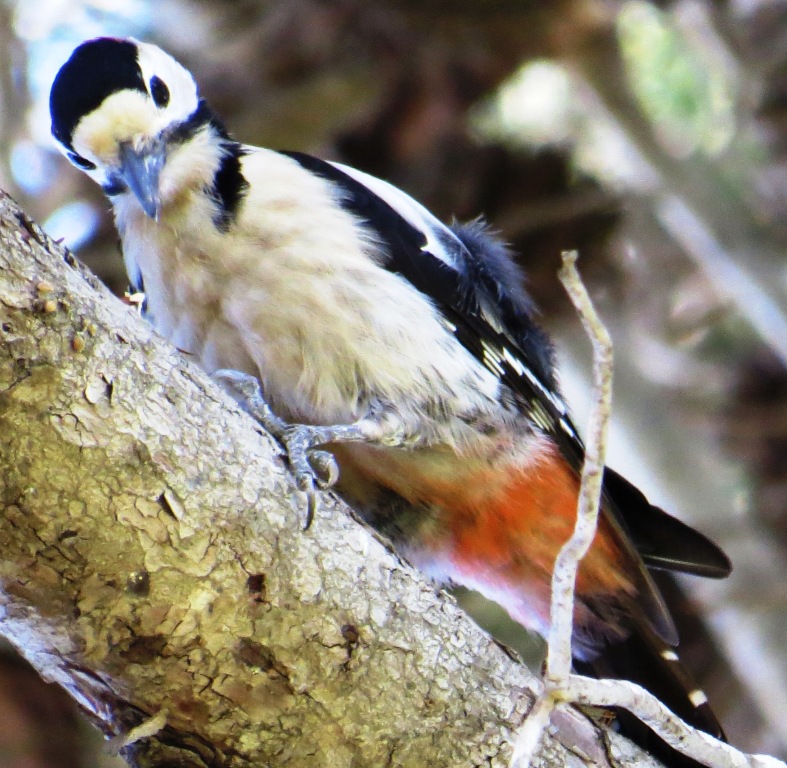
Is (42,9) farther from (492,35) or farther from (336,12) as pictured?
(492,35)

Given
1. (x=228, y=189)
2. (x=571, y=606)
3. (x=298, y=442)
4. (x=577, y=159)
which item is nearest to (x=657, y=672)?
(x=571, y=606)

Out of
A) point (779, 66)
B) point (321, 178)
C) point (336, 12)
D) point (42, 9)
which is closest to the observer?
point (321, 178)

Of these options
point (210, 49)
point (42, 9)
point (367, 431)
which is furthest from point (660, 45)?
point (367, 431)

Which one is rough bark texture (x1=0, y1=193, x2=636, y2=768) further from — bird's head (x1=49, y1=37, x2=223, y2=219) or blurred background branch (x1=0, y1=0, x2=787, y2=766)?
blurred background branch (x1=0, y1=0, x2=787, y2=766)

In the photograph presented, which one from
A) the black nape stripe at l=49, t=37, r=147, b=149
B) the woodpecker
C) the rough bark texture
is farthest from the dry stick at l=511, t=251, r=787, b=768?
the black nape stripe at l=49, t=37, r=147, b=149

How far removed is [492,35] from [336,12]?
587 millimetres

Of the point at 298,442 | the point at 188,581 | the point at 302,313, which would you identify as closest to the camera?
the point at 188,581

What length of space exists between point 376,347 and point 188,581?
669mm

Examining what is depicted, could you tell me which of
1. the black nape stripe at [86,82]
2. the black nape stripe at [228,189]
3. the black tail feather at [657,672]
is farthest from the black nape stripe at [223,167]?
the black tail feather at [657,672]

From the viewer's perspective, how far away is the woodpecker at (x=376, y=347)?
6.47ft

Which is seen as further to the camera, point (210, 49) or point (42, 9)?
point (210, 49)

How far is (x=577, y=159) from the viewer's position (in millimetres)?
4234

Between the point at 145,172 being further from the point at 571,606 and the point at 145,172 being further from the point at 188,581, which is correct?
the point at 571,606

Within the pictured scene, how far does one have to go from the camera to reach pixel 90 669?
4.84 feet
